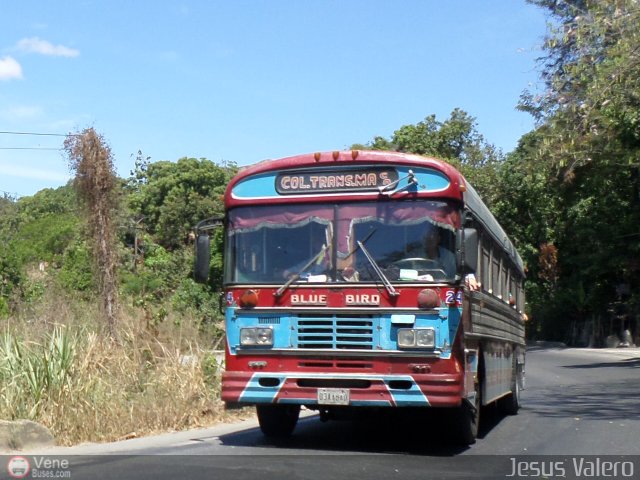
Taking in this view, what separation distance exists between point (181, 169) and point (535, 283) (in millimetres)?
20864

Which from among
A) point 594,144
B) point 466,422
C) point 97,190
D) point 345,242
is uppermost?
point 594,144

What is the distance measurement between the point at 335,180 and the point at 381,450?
10.3 feet

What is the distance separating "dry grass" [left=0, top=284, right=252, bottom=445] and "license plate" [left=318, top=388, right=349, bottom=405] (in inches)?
111

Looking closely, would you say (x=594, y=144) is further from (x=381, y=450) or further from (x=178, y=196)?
(x=178, y=196)

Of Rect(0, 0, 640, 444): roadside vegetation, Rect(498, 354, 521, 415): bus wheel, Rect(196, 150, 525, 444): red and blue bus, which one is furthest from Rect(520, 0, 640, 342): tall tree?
Rect(196, 150, 525, 444): red and blue bus

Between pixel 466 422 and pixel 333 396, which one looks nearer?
pixel 333 396

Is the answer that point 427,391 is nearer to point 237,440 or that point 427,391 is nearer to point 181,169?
point 237,440

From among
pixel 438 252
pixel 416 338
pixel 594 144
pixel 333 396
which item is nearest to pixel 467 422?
pixel 416 338

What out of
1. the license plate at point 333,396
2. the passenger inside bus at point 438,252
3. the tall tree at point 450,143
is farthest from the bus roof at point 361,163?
the tall tree at point 450,143

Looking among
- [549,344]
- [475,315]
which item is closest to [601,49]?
[475,315]

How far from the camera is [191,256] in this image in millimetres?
30906

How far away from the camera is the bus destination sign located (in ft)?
34.2

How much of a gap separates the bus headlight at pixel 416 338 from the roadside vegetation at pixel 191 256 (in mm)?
3797

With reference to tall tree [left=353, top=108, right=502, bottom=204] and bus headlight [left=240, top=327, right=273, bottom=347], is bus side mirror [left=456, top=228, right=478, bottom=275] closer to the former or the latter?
bus headlight [left=240, top=327, right=273, bottom=347]
